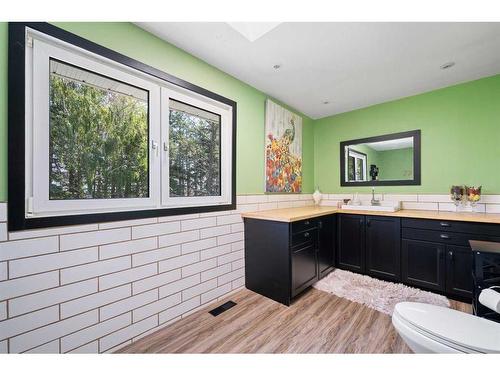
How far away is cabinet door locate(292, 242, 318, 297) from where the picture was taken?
6.62 ft

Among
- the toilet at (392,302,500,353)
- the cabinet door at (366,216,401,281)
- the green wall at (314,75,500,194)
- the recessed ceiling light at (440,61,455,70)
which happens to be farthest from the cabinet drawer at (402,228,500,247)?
the recessed ceiling light at (440,61,455,70)

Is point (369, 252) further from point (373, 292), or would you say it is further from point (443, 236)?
point (443, 236)

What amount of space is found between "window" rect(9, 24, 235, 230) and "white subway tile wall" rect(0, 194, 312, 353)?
111 mm

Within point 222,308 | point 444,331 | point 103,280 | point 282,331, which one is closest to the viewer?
point 444,331

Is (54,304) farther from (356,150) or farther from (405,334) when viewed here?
(356,150)

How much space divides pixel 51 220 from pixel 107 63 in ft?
3.58

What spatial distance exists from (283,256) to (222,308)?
762 millimetres

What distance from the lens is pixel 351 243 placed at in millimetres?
2680

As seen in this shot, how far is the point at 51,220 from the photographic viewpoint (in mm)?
1186

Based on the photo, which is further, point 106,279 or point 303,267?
point 303,267

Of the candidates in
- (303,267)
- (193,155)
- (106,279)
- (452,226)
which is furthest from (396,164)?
(106,279)

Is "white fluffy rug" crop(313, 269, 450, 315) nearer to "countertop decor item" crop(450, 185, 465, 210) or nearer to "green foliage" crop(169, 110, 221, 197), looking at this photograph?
"countertop decor item" crop(450, 185, 465, 210)

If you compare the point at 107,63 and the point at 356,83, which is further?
the point at 356,83
